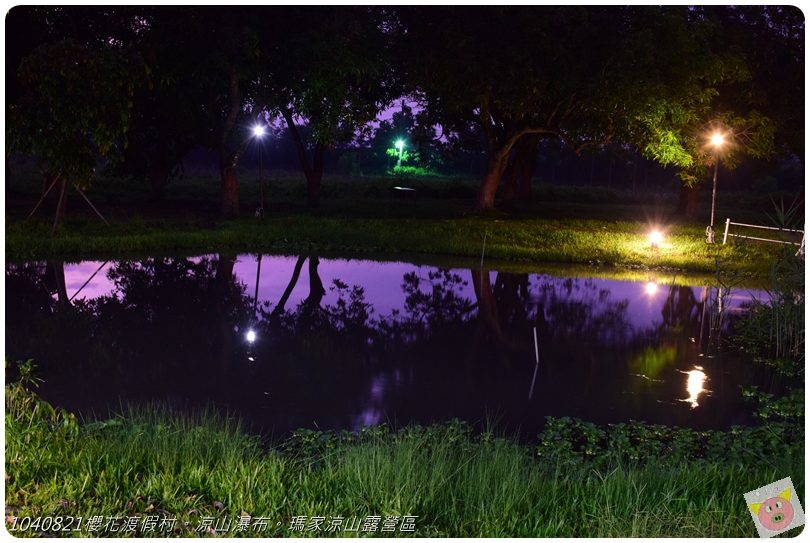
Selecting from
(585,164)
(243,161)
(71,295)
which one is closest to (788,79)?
(71,295)

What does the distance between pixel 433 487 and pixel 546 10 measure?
98.9 feet

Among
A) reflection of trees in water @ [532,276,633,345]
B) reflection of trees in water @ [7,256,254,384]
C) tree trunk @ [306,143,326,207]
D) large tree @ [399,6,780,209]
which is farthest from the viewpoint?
tree trunk @ [306,143,326,207]

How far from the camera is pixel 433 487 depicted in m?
6.48

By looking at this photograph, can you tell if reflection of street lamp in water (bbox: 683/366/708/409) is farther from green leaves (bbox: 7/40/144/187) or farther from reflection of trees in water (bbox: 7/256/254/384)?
green leaves (bbox: 7/40/144/187)

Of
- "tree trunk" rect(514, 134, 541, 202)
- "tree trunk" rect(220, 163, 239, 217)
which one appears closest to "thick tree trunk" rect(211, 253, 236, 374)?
"tree trunk" rect(220, 163, 239, 217)

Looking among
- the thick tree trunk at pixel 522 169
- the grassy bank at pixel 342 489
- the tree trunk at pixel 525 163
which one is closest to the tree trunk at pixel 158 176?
the thick tree trunk at pixel 522 169

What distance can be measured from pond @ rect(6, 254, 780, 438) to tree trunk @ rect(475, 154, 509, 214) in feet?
59.1

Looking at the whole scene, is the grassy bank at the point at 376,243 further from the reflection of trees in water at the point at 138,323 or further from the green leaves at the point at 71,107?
the green leaves at the point at 71,107

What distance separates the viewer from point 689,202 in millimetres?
45469

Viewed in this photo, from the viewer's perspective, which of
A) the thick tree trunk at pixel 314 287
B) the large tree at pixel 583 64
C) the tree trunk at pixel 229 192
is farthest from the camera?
the tree trunk at pixel 229 192

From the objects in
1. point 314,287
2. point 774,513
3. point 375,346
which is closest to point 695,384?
point 375,346

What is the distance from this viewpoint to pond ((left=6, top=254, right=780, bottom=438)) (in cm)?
1020

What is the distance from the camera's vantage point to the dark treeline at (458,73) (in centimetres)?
2881

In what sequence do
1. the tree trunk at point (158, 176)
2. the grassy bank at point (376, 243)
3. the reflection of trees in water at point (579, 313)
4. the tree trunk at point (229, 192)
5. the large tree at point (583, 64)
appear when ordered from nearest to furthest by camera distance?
the reflection of trees in water at point (579, 313)
the grassy bank at point (376, 243)
the large tree at point (583, 64)
the tree trunk at point (229, 192)
the tree trunk at point (158, 176)
